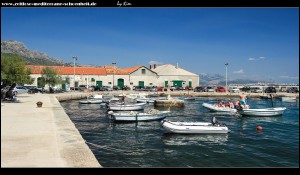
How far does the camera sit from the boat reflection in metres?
22.8

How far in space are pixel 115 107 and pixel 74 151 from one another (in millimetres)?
29622

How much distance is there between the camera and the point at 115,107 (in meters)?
42.4

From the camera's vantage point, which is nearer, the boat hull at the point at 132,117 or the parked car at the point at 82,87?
the boat hull at the point at 132,117

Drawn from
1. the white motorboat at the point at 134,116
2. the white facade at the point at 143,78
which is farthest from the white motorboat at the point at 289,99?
the white motorboat at the point at 134,116

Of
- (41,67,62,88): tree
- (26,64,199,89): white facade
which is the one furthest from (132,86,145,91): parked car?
(41,67,62,88): tree

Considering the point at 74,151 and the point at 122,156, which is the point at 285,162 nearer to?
the point at 122,156

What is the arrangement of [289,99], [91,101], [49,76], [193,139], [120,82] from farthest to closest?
[120,82] < [289,99] < [49,76] < [91,101] < [193,139]

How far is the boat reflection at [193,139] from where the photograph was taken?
22844 millimetres

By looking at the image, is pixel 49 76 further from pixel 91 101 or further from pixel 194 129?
pixel 194 129

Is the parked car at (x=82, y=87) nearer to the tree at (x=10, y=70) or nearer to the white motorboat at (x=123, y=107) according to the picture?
the white motorboat at (x=123, y=107)

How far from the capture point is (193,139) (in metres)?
24.0

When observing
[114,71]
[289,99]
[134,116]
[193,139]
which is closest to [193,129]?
[193,139]

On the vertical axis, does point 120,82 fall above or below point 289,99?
above
